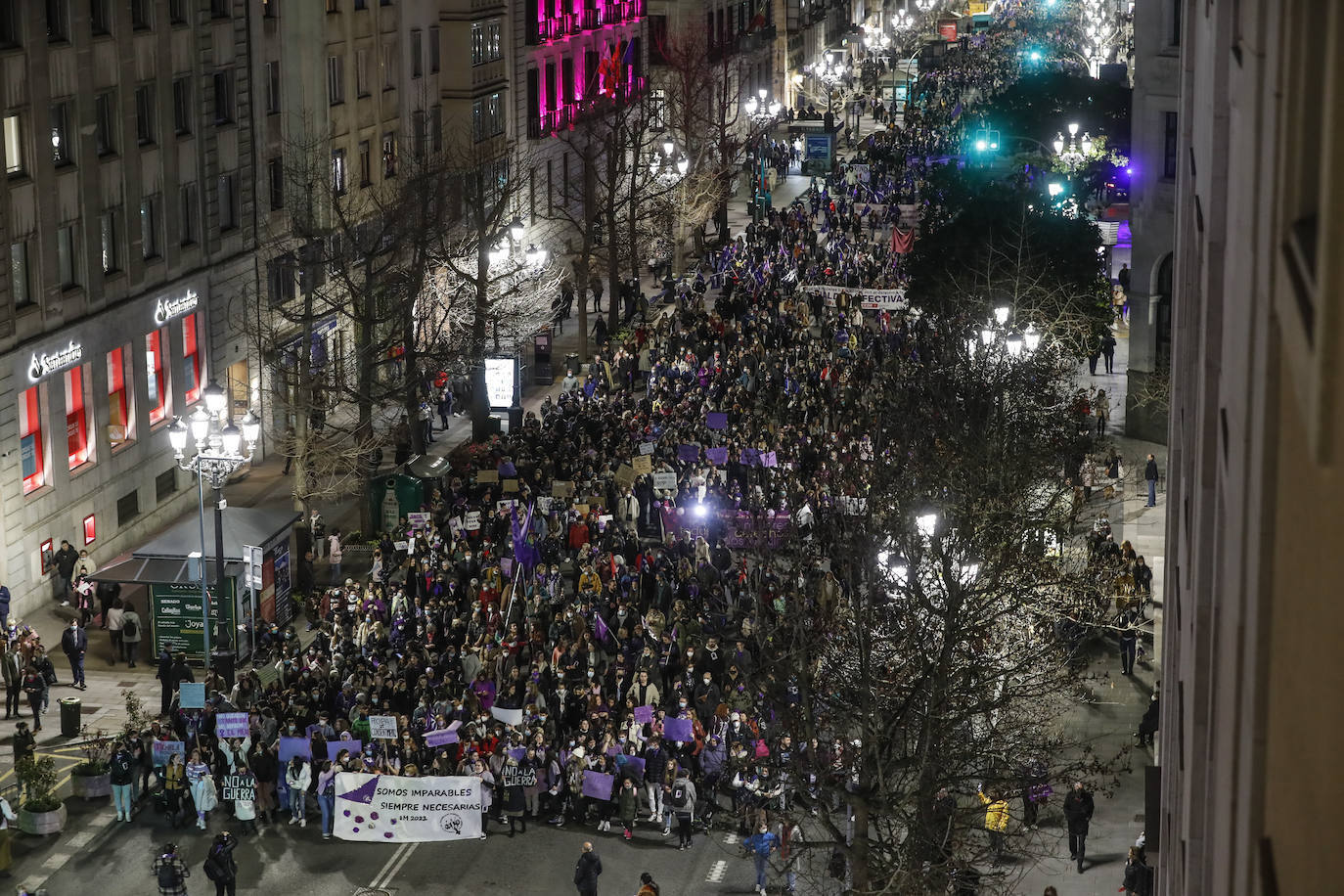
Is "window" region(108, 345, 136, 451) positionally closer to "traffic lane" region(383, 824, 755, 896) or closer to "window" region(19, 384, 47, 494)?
"window" region(19, 384, 47, 494)

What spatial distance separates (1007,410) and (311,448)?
53.8 ft

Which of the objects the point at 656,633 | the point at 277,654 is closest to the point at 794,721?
the point at 656,633

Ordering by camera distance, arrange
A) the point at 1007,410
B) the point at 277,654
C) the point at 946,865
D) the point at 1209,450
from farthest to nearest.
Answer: the point at 1007,410 < the point at 277,654 < the point at 946,865 < the point at 1209,450

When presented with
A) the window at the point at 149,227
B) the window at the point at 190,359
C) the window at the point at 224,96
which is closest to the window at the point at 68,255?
the window at the point at 149,227

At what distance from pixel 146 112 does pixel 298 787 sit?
960 inches

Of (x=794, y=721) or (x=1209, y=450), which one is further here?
(x=794, y=721)

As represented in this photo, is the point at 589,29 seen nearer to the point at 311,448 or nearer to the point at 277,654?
the point at 311,448

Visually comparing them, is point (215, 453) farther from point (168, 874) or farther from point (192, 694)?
point (168, 874)

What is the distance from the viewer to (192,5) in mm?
51125

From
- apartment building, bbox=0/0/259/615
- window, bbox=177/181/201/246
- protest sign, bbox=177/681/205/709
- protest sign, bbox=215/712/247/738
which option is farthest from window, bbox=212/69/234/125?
protest sign, bbox=215/712/247/738

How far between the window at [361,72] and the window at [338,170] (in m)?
2.43

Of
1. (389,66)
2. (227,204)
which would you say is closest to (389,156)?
(389,66)

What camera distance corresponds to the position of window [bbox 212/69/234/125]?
5356cm

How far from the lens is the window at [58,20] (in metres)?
44.2
